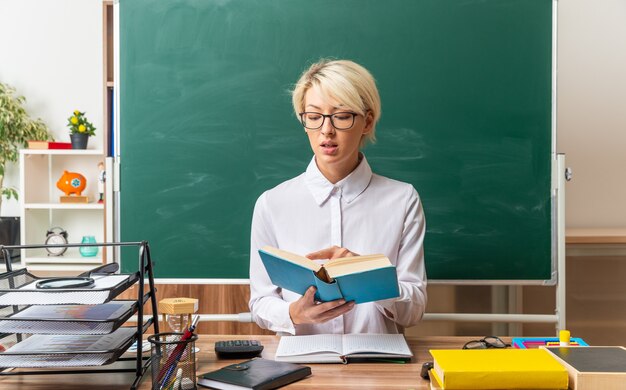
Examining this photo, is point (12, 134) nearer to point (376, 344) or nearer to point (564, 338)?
point (376, 344)

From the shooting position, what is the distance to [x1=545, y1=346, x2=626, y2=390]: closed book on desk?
1.06 meters

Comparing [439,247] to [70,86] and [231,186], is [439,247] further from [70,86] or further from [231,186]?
[70,86]

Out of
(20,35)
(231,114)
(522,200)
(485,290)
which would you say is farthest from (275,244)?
(20,35)

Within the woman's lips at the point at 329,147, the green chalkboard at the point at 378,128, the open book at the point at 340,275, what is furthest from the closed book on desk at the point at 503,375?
the green chalkboard at the point at 378,128

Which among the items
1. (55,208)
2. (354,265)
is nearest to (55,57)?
(55,208)

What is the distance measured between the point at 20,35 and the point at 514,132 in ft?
9.58

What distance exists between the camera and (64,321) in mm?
1240

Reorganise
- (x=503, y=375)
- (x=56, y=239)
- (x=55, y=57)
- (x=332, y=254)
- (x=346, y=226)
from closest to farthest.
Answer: (x=503, y=375), (x=332, y=254), (x=346, y=226), (x=56, y=239), (x=55, y=57)

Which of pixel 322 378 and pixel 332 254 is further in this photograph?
pixel 332 254

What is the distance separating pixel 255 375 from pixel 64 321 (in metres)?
0.38

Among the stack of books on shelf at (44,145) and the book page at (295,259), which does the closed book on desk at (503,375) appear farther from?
Result: the stack of books on shelf at (44,145)

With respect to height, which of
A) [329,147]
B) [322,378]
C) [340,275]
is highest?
[329,147]

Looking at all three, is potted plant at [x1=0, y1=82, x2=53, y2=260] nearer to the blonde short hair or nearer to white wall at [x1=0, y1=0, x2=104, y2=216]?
white wall at [x1=0, y1=0, x2=104, y2=216]

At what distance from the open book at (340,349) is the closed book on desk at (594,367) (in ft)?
1.23
